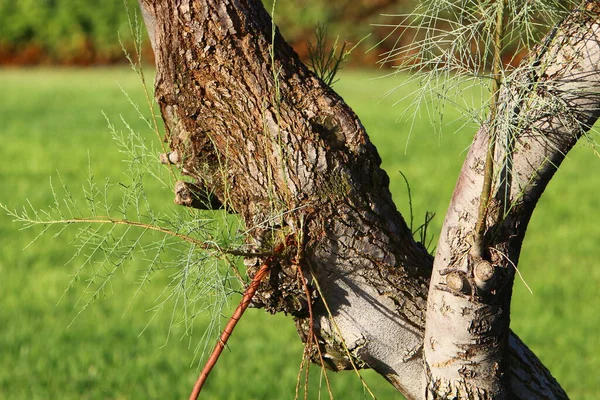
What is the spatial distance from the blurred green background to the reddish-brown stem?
0.34 m

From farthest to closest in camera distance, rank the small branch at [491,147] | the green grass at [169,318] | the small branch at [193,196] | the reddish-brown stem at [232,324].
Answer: the green grass at [169,318] → the small branch at [193,196] → the reddish-brown stem at [232,324] → the small branch at [491,147]

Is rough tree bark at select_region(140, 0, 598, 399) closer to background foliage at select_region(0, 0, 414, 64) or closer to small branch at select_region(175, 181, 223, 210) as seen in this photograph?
small branch at select_region(175, 181, 223, 210)

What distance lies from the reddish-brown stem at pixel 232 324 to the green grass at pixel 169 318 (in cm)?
62

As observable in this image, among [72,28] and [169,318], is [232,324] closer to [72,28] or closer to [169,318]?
[169,318]

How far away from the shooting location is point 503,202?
1.43 meters

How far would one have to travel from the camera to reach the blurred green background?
12.4 feet

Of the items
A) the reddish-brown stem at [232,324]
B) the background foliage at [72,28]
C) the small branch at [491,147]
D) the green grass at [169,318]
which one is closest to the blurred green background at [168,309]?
the green grass at [169,318]

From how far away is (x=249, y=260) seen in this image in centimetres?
159

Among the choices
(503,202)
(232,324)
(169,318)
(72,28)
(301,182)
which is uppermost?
(72,28)

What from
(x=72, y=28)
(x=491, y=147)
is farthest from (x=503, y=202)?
(x=72, y=28)

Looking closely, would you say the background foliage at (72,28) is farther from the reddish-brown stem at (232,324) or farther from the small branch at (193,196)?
the reddish-brown stem at (232,324)

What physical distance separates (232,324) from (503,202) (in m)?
0.55

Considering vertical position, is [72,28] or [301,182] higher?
[72,28]

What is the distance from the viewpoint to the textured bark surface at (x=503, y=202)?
134 centimetres
